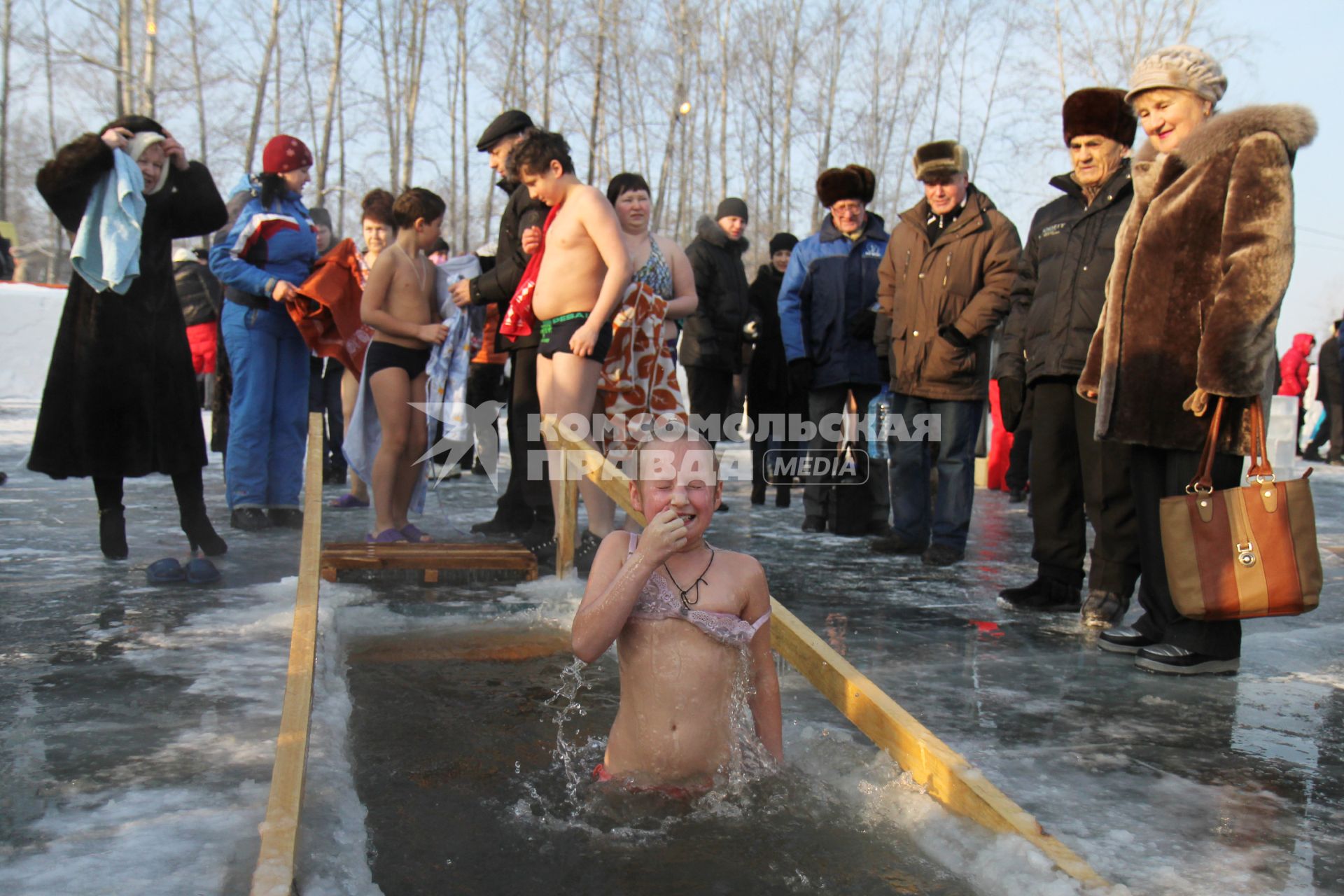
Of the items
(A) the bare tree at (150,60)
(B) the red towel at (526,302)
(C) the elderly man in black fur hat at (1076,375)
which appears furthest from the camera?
(A) the bare tree at (150,60)

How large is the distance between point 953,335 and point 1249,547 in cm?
268

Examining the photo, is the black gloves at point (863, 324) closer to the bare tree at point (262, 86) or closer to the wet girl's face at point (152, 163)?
the wet girl's face at point (152, 163)

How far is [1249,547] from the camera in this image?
3670mm

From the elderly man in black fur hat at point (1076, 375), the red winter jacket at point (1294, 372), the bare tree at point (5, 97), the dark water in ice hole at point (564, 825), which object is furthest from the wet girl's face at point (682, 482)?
the bare tree at point (5, 97)

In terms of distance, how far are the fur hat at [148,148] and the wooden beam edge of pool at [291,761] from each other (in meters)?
2.40

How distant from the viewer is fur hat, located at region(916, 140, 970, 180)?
6246mm

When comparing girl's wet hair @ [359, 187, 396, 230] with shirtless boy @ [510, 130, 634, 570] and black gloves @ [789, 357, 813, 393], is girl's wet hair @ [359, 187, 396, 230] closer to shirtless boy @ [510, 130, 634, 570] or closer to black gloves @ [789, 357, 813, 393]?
shirtless boy @ [510, 130, 634, 570]

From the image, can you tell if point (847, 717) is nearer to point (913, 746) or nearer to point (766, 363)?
point (913, 746)

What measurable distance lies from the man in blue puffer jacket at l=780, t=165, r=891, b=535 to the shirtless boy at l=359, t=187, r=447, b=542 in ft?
7.82

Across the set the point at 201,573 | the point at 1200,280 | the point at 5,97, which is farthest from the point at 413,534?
the point at 5,97

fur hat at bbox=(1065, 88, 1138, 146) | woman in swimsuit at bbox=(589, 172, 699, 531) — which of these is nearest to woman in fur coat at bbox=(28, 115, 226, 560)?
woman in swimsuit at bbox=(589, 172, 699, 531)

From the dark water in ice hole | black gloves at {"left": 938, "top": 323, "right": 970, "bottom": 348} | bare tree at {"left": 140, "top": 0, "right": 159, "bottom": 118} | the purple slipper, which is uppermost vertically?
bare tree at {"left": 140, "top": 0, "right": 159, "bottom": 118}

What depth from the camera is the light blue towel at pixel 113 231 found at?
4820mm

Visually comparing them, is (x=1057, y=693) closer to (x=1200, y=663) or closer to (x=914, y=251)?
(x=1200, y=663)
